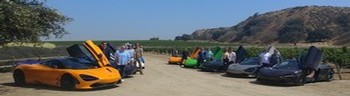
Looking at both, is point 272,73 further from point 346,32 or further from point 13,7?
point 346,32

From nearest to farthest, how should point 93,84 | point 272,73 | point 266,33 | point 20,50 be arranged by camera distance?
point 93,84, point 272,73, point 20,50, point 266,33

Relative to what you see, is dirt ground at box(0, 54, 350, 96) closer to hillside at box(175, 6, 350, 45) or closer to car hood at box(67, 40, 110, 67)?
car hood at box(67, 40, 110, 67)

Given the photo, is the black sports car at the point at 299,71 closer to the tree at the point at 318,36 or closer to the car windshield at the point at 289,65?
the car windshield at the point at 289,65

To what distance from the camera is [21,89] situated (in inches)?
715

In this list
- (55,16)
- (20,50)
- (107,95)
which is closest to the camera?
(107,95)

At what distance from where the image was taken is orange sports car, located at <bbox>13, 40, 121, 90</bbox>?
17.6 m

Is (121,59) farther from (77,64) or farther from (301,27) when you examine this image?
(301,27)

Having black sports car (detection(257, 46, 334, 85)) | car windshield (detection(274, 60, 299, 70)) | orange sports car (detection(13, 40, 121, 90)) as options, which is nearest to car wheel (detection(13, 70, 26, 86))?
orange sports car (detection(13, 40, 121, 90))

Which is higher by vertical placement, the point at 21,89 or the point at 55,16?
the point at 55,16

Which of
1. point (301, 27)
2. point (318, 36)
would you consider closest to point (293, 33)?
point (301, 27)

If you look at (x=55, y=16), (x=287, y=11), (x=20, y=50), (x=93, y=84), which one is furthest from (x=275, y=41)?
(x=93, y=84)

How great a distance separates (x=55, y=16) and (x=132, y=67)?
5.97m

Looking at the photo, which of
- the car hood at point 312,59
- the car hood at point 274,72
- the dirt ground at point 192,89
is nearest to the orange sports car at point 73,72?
Result: the dirt ground at point 192,89

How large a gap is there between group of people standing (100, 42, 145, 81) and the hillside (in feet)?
228
